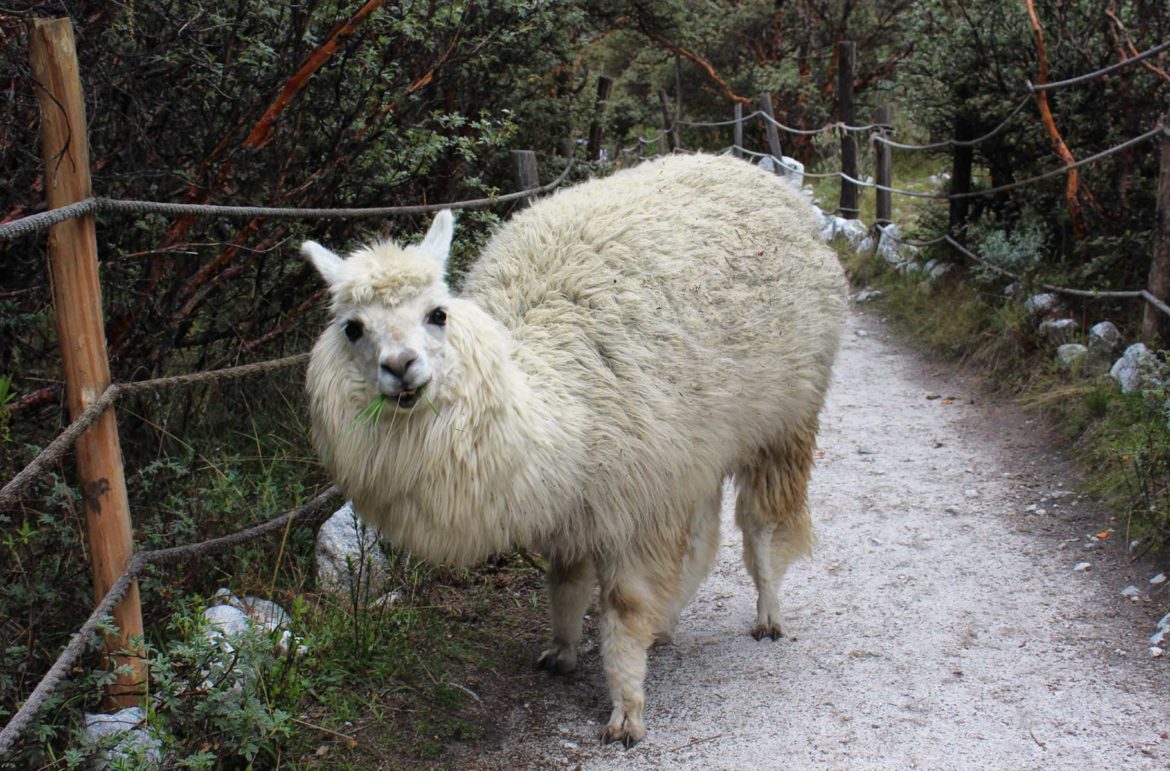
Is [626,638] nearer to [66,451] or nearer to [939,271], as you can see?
[66,451]

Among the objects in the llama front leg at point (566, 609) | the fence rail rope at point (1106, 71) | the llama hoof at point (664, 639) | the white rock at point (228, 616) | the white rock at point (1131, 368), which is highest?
the fence rail rope at point (1106, 71)

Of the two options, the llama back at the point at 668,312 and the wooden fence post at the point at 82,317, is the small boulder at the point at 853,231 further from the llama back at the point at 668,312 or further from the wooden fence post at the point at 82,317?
the wooden fence post at the point at 82,317

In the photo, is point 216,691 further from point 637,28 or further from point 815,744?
point 637,28

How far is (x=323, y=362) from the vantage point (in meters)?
3.14

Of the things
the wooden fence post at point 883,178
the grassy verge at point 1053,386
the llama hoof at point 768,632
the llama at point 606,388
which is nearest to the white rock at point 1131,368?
the grassy verge at point 1053,386

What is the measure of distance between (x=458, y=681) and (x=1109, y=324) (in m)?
4.55

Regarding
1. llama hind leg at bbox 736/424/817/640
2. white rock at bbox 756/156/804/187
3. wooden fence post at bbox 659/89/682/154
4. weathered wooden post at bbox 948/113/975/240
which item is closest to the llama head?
llama hind leg at bbox 736/424/817/640

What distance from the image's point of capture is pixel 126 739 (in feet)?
9.25

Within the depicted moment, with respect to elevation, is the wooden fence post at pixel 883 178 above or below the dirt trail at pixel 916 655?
above

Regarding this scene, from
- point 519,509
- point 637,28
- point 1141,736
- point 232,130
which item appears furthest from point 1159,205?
point 637,28

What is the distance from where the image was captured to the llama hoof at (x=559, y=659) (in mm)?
4109

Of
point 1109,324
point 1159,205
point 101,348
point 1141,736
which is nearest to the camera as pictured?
point 101,348

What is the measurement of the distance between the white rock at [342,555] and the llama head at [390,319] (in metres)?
1.24

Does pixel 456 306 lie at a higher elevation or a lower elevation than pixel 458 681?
higher
